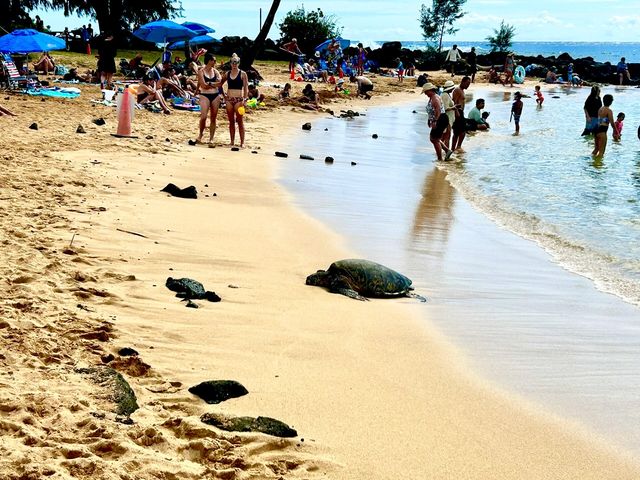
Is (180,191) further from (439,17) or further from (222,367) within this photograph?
(439,17)

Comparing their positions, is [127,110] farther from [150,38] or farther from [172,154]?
[150,38]

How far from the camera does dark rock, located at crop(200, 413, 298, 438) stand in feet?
12.2

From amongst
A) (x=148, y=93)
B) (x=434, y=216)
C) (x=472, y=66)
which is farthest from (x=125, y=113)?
(x=472, y=66)

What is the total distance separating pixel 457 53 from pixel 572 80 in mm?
7848

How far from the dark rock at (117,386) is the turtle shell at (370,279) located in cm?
255

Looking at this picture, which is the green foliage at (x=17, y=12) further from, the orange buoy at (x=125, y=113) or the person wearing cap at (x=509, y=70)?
the person wearing cap at (x=509, y=70)

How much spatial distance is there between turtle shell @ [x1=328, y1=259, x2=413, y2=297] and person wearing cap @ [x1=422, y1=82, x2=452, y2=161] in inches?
351

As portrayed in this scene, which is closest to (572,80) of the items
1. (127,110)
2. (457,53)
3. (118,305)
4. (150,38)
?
(457,53)

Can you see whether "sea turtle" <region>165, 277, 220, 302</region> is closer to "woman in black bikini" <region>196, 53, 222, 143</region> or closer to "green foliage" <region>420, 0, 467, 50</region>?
"woman in black bikini" <region>196, 53, 222, 143</region>

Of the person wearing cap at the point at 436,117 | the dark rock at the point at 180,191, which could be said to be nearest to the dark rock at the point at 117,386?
the dark rock at the point at 180,191

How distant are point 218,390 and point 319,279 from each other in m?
2.39

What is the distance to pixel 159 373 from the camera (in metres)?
4.28

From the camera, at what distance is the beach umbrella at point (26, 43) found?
60.0ft

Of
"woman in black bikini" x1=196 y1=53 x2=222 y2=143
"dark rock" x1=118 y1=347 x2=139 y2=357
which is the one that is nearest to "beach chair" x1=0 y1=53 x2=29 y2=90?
"woman in black bikini" x1=196 y1=53 x2=222 y2=143
